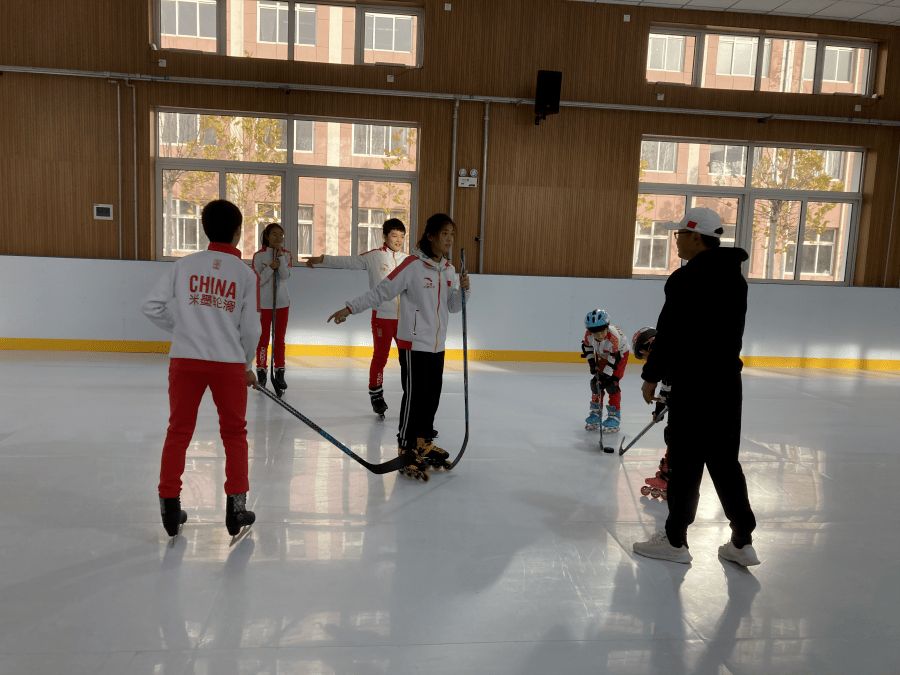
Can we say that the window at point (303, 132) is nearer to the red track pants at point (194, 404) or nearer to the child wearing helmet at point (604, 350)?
the child wearing helmet at point (604, 350)

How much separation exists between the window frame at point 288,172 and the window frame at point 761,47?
11.0 ft

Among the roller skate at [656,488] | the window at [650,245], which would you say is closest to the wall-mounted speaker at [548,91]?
the window at [650,245]

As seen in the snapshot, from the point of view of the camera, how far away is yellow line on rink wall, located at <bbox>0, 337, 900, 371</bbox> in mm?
7516

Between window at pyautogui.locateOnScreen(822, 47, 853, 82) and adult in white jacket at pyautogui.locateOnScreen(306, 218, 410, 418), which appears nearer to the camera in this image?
adult in white jacket at pyautogui.locateOnScreen(306, 218, 410, 418)

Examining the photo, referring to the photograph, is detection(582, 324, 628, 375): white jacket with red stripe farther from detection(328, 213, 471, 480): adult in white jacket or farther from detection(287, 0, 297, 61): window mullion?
detection(287, 0, 297, 61): window mullion

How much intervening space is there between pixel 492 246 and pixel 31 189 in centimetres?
541

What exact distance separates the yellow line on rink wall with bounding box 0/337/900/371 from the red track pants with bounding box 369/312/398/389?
3.11 meters

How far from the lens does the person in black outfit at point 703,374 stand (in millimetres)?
2422

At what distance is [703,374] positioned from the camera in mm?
2486

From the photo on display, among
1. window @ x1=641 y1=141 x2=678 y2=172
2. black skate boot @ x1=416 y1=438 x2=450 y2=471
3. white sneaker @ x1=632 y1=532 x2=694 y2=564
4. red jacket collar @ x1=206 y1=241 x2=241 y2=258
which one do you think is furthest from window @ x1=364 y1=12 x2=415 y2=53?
white sneaker @ x1=632 y1=532 x2=694 y2=564

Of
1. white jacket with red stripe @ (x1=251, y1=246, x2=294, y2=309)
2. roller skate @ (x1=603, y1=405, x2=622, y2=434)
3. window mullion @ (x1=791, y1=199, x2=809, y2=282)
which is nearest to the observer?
roller skate @ (x1=603, y1=405, x2=622, y2=434)

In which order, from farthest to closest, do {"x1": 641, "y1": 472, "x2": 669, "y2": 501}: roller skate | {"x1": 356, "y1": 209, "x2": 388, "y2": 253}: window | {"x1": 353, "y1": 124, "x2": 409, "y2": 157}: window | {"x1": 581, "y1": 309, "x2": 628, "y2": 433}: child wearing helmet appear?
1. {"x1": 356, "y1": 209, "x2": 388, "y2": 253}: window
2. {"x1": 353, "y1": 124, "x2": 409, "y2": 157}: window
3. {"x1": 581, "y1": 309, "x2": 628, "y2": 433}: child wearing helmet
4. {"x1": 641, "y1": 472, "x2": 669, "y2": 501}: roller skate

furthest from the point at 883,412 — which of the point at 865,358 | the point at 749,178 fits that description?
the point at 749,178

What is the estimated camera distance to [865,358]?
28.1 feet
